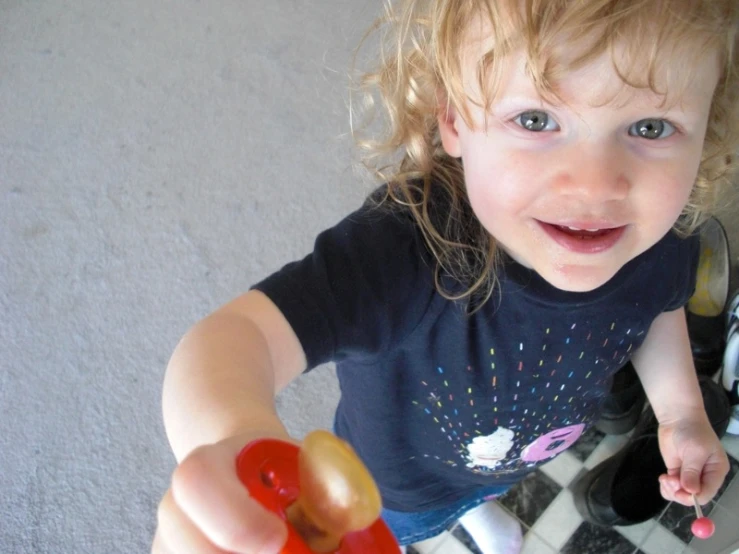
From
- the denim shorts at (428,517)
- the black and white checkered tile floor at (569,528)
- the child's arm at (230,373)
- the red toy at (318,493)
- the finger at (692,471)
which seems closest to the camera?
the red toy at (318,493)

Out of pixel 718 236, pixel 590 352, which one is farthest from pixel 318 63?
pixel 590 352

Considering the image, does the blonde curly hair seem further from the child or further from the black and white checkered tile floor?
the black and white checkered tile floor

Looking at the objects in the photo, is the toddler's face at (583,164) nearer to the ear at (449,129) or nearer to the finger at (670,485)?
the ear at (449,129)

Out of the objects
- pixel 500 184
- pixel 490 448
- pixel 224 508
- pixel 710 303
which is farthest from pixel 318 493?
pixel 710 303

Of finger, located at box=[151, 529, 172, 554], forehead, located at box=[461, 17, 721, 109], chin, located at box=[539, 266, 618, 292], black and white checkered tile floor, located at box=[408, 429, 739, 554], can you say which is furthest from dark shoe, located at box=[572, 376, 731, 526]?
finger, located at box=[151, 529, 172, 554]

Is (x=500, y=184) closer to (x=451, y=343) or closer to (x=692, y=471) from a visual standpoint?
(x=451, y=343)

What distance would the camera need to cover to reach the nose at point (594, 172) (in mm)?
402

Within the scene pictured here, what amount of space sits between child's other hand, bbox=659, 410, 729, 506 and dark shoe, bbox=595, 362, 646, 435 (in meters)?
0.24

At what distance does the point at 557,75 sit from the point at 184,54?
3.83ft

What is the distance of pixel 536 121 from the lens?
1.35ft

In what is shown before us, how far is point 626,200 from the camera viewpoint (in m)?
0.42

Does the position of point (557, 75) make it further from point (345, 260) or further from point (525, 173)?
point (345, 260)

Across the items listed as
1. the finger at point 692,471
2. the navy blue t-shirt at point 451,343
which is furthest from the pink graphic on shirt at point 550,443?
the finger at point 692,471

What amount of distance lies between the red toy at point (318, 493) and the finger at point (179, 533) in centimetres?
3
